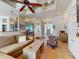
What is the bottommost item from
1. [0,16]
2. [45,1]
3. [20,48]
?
[20,48]

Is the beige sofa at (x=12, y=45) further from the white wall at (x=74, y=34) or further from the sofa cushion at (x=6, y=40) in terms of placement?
the white wall at (x=74, y=34)

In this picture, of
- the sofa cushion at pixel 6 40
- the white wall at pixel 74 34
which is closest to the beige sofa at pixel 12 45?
the sofa cushion at pixel 6 40

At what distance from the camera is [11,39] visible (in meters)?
6.52

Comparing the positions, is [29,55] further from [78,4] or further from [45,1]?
[45,1]

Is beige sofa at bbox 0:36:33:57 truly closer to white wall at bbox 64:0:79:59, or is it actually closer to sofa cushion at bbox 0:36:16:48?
sofa cushion at bbox 0:36:16:48

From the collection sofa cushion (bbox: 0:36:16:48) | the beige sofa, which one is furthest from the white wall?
sofa cushion (bbox: 0:36:16:48)

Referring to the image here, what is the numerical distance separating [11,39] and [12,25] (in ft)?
27.8

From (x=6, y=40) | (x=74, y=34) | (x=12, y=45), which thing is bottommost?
(x=12, y=45)

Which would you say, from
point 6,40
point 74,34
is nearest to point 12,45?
point 6,40

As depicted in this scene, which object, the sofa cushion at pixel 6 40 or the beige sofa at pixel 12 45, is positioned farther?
the sofa cushion at pixel 6 40

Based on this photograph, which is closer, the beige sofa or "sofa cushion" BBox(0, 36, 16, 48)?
the beige sofa

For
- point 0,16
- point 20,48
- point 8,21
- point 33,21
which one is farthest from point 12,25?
point 20,48

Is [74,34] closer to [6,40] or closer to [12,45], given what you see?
[12,45]

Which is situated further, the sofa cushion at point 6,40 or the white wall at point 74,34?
the sofa cushion at point 6,40
